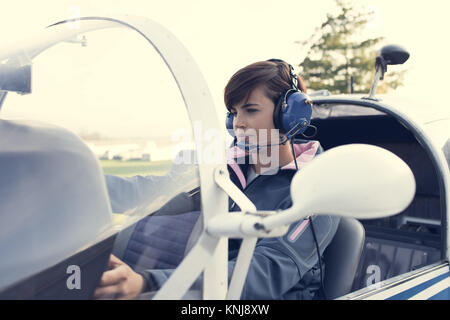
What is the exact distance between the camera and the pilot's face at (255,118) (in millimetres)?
1966

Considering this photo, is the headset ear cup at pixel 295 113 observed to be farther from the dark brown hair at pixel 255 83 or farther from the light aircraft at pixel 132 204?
the light aircraft at pixel 132 204

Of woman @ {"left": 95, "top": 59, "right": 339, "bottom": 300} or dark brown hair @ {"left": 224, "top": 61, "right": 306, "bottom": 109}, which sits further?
dark brown hair @ {"left": 224, "top": 61, "right": 306, "bottom": 109}

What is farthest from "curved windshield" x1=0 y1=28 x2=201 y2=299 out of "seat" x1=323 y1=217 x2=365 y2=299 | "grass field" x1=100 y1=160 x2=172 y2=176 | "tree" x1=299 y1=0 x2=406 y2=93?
"tree" x1=299 y1=0 x2=406 y2=93

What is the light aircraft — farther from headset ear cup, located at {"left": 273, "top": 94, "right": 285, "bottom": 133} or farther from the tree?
the tree

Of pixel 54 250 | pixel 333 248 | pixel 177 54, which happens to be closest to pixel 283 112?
pixel 333 248

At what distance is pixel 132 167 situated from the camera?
42.7 inches

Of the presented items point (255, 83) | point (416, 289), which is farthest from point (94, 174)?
point (416, 289)

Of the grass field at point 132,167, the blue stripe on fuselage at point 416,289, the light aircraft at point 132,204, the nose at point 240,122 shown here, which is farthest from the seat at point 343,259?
the grass field at point 132,167

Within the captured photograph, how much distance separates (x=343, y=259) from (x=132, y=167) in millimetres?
1301

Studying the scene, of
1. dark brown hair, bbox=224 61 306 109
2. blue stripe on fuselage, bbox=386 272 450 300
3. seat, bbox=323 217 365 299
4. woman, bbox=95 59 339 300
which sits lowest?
blue stripe on fuselage, bbox=386 272 450 300

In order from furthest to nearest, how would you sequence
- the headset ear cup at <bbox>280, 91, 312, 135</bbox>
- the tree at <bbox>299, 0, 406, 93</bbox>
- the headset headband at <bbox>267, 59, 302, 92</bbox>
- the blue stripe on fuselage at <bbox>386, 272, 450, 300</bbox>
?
the tree at <bbox>299, 0, 406, 93</bbox> < the headset headband at <bbox>267, 59, 302, 92</bbox> < the headset ear cup at <bbox>280, 91, 312, 135</bbox> < the blue stripe on fuselage at <bbox>386, 272, 450, 300</bbox>

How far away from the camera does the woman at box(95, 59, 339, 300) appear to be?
4.97ft

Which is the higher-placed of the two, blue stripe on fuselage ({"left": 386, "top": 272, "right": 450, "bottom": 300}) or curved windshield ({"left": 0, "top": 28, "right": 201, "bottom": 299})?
curved windshield ({"left": 0, "top": 28, "right": 201, "bottom": 299})

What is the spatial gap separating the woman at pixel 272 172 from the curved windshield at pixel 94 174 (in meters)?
0.44
